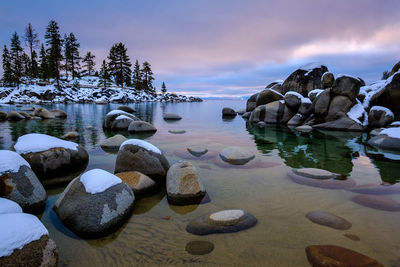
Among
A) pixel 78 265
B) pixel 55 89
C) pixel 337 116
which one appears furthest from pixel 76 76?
pixel 78 265

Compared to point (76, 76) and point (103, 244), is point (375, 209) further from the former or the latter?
point (76, 76)

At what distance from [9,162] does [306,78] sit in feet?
81.9

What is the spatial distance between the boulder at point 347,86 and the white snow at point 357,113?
27.3 inches

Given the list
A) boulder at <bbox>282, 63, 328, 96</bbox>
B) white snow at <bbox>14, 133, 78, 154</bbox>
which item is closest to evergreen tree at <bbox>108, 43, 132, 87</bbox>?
boulder at <bbox>282, 63, 328, 96</bbox>

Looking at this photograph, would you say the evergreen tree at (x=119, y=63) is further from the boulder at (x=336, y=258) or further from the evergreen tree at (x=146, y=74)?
the boulder at (x=336, y=258)

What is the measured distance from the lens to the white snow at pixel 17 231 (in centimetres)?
214

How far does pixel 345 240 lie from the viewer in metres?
3.14

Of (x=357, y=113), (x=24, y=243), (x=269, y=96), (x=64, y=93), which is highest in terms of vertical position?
(x=64, y=93)

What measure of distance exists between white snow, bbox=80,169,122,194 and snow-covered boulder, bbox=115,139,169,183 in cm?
142

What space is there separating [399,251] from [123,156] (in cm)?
537

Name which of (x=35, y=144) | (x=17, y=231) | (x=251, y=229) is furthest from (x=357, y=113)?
(x=17, y=231)

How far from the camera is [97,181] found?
11.7ft

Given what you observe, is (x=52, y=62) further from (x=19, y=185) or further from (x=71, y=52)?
(x=19, y=185)

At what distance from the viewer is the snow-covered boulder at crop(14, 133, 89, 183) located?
512 centimetres
